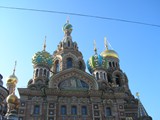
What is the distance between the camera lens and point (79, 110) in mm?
22250

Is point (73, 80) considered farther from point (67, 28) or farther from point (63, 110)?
point (67, 28)

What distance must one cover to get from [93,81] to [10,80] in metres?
13.4

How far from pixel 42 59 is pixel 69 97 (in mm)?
5659

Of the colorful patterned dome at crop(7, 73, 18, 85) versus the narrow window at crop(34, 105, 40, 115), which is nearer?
the narrow window at crop(34, 105, 40, 115)

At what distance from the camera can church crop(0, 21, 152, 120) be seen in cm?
2180

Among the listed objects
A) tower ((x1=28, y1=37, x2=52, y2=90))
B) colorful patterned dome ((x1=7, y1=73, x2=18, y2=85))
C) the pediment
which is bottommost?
the pediment

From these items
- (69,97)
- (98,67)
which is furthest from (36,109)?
(98,67)

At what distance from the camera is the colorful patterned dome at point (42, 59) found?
2664cm

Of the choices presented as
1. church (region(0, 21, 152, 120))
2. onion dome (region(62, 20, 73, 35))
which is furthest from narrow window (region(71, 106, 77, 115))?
onion dome (region(62, 20, 73, 35))

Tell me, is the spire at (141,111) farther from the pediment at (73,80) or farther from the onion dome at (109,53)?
the onion dome at (109,53)

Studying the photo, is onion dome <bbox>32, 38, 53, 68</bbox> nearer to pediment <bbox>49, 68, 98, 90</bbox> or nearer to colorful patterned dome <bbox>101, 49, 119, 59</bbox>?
pediment <bbox>49, 68, 98, 90</bbox>

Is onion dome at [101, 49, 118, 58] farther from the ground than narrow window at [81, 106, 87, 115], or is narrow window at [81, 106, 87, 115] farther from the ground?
onion dome at [101, 49, 118, 58]

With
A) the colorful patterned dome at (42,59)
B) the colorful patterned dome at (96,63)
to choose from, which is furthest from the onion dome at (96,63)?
the colorful patterned dome at (42,59)

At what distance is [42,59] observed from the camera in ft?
87.9
